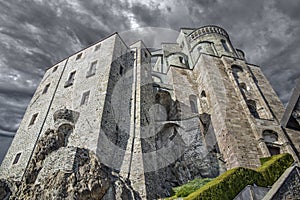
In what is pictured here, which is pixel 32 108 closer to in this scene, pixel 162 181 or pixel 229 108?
pixel 162 181

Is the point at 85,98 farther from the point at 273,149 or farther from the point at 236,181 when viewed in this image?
the point at 273,149

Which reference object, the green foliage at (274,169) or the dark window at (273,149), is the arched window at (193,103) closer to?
the dark window at (273,149)

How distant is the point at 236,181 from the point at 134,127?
9866 mm

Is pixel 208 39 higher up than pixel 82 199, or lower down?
higher up

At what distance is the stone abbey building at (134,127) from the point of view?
13.2 m

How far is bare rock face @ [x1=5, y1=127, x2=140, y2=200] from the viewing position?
→ 11320 mm

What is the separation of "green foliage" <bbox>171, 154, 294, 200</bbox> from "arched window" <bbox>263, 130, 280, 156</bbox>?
8.08m

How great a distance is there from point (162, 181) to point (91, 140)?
6042 mm

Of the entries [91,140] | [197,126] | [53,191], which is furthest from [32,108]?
[197,126]

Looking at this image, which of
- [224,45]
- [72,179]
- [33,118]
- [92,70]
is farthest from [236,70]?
[33,118]

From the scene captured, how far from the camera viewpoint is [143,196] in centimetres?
1320

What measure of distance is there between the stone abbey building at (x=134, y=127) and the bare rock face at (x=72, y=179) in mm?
56

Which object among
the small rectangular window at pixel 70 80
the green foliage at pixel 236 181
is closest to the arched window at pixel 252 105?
the green foliage at pixel 236 181

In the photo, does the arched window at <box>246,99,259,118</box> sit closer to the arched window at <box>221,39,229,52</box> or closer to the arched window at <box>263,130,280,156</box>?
the arched window at <box>263,130,280,156</box>
